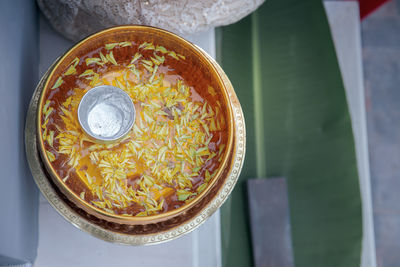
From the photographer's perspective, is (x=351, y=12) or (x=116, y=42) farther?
(x=351, y=12)

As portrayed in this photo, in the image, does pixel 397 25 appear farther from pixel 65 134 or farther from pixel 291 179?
pixel 65 134

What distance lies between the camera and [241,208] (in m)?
0.89

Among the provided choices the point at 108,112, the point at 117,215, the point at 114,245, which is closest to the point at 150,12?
the point at 108,112

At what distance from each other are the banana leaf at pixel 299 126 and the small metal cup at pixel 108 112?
29cm

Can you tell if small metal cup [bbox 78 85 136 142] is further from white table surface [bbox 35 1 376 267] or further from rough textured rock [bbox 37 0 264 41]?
white table surface [bbox 35 1 376 267]

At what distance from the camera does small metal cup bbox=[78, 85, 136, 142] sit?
0.65 metres

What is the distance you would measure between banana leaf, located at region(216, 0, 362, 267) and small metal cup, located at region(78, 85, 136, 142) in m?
0.29

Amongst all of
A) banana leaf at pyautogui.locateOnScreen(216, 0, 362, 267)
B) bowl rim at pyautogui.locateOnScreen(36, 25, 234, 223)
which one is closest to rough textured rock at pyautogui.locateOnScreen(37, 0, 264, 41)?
bowl rim at pyautogui.locateOnScreen(36, 25, 234, 223)

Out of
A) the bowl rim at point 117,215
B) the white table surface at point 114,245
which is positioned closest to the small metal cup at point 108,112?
the bowl rim at point 117,215

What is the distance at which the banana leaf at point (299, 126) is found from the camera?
88 cm

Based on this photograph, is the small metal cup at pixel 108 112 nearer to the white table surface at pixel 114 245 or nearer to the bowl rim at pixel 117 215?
the bowl rim at pixel 117 215

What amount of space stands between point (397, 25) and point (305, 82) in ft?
2.32

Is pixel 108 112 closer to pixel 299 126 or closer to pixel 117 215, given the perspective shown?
pixel 117 215

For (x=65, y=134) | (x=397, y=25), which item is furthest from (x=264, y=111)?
(x=397, y=25)
